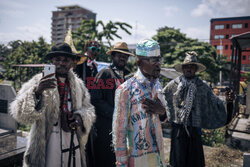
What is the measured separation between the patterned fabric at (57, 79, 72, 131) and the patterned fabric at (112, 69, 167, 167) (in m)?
0.74

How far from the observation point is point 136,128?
6.74ft

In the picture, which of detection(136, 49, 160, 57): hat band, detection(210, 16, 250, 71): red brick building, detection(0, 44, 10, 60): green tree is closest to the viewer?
detection(136, 49, 160, 57): hat band

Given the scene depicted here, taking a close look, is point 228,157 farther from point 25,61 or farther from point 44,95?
point 25,61

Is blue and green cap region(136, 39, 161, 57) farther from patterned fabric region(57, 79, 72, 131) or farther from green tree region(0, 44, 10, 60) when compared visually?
green tree region(0, 44, 10, 60)

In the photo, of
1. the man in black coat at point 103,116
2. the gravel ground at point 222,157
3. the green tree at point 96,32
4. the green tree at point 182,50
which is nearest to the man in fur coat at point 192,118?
the gravel ground at point 222,157

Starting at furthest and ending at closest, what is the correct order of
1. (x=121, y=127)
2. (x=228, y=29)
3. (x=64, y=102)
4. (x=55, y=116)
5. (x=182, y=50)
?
1. (x=228, y=29)
2. (x=182, y=50)
3. (x=64, y=102)
4. (x=55, y=116)
5. (x=121, y=127)

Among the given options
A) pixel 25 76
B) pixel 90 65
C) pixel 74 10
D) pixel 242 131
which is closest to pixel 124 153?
pixel 90 65

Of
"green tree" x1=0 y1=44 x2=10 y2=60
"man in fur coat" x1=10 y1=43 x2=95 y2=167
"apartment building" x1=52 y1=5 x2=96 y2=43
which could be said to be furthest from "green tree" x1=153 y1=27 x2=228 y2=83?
"apartment building" x1=52 y1=5 x2=96 y2=43

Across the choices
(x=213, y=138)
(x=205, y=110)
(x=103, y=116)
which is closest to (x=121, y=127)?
(x=103, y=116)

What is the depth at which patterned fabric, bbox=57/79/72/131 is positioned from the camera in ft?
8.08

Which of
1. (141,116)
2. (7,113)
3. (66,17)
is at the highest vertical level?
(66,17)

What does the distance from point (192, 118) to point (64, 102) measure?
2467mm

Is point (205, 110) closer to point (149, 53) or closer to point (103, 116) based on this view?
point (103, 116)

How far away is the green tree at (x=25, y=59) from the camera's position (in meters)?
18.6
